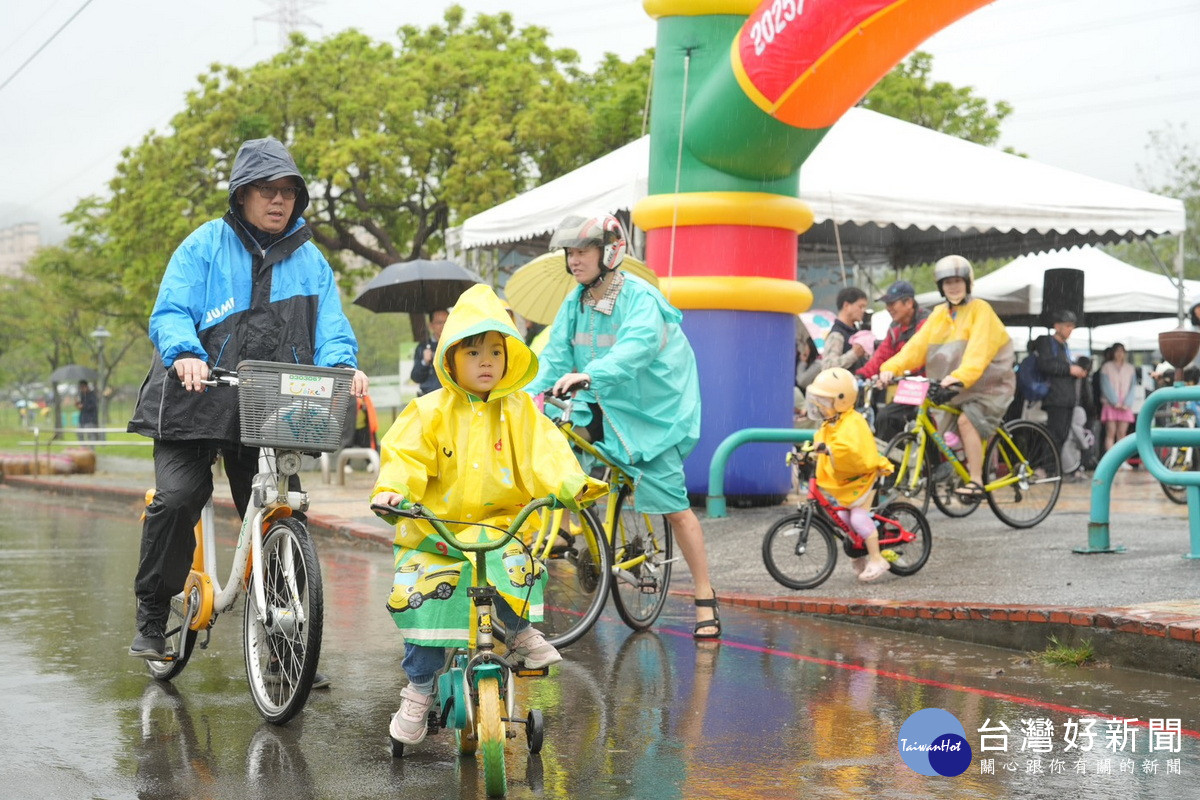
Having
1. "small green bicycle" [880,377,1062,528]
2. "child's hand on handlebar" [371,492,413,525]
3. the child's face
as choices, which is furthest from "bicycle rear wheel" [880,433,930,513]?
"child's hand on handlebar" [371,492,413,525]

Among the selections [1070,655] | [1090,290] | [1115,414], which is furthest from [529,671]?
[1090,290]

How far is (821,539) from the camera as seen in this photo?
27.7 feet

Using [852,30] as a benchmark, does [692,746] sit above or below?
below

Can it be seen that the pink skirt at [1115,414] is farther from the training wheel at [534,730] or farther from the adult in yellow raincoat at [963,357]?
the training wheel at [534,730]

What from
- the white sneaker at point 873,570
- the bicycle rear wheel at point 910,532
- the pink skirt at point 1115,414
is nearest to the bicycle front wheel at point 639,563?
the white sneaker at point 873,570

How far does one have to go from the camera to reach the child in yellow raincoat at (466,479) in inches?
175

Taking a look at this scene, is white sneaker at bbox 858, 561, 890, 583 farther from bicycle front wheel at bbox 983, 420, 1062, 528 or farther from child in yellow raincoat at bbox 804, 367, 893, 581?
bicycle front wheel at bbox 983, 420, 1062, 528

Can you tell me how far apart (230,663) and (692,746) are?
2486 mm

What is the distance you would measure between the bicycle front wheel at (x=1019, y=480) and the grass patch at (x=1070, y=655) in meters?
3.89

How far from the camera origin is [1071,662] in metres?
6.48

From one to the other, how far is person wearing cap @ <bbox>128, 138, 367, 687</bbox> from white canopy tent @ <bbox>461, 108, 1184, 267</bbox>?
25.5ft

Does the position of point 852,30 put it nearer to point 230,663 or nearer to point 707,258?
point 707,258

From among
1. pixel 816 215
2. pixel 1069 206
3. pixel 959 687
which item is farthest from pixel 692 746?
pixel 1069 206

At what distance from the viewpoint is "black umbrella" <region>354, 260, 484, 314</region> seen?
1625 centimetres
